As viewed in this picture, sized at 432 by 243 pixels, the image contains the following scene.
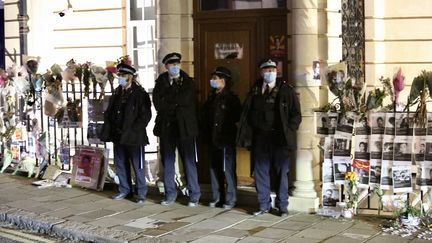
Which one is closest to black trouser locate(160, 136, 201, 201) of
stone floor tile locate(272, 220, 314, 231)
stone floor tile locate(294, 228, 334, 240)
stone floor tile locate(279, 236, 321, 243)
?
stone floor tile locate(272, 220, 314, 231)

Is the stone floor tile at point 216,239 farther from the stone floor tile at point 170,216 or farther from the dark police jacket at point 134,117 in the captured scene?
the dark police jacket at point 134,117

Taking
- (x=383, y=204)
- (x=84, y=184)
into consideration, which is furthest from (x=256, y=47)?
(x=84, y=184)

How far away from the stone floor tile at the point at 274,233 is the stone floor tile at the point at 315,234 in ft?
0.40

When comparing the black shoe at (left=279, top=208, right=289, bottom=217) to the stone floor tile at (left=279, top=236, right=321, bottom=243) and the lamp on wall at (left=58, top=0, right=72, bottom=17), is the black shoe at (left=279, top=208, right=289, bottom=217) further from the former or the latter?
the lamp on wall at (left=58, top=0, right=72, bottom=17)

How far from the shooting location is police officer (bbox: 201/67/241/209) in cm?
893

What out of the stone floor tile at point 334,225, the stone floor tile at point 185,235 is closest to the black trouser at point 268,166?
the stone floor tile at point 334,225

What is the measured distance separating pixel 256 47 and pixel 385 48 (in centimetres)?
287

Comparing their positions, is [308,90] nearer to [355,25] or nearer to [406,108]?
[406,108]

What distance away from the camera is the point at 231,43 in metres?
9.58

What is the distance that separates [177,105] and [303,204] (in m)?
2.11

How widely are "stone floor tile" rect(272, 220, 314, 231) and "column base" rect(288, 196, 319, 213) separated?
508 mm

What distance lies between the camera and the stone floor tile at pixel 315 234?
7668 mm

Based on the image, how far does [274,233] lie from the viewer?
7.86m

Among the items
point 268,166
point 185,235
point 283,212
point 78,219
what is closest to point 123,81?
point 78,219
